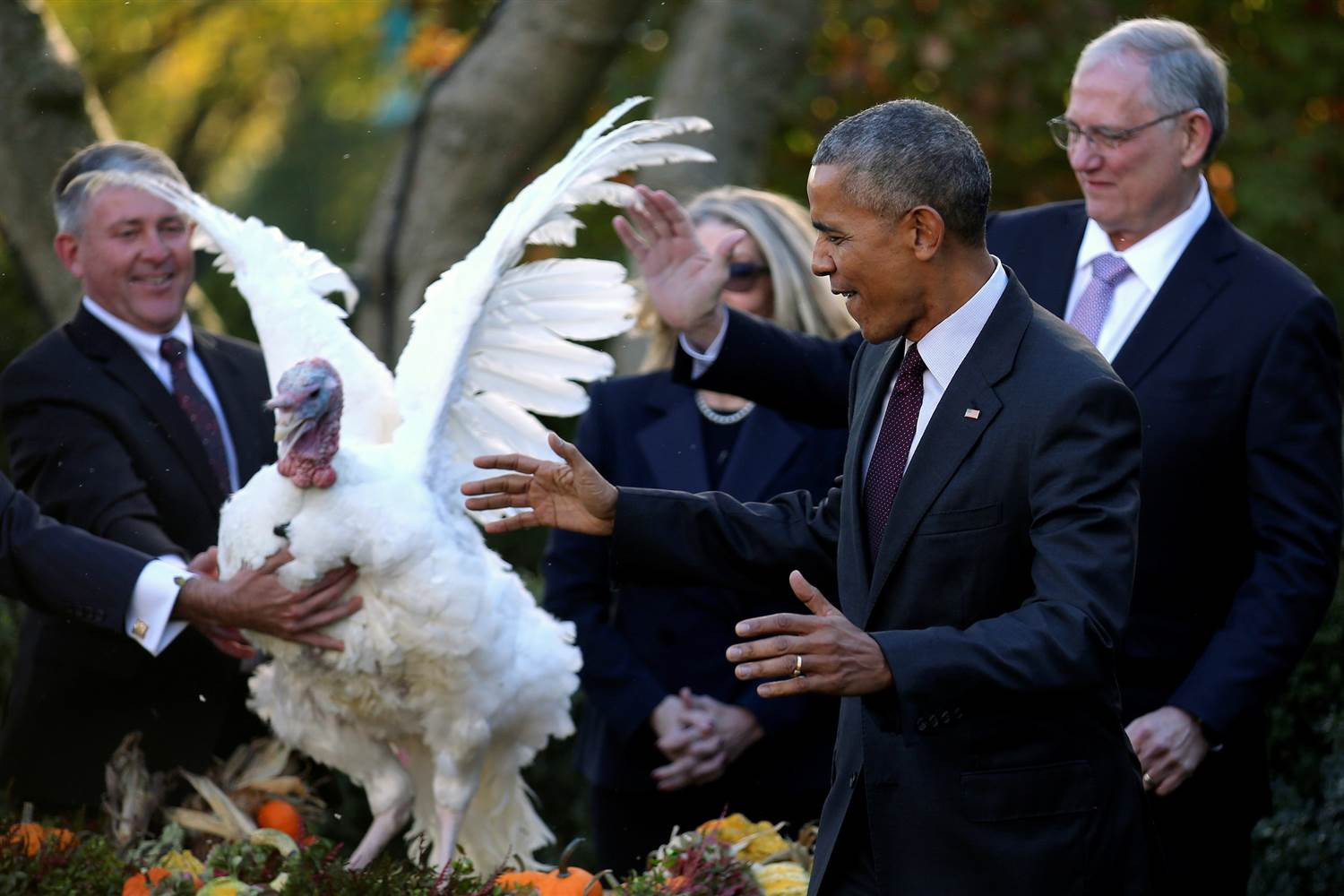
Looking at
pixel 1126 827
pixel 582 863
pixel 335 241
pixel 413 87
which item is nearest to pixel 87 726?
pixel 582 863

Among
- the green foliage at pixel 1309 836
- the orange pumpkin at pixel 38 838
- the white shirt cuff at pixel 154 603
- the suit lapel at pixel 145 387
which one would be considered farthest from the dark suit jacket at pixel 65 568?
the green foliage at pixel 1309 836

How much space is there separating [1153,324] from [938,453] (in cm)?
141

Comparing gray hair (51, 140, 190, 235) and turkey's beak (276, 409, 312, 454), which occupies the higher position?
gray hair (51, 140, 190, 235)

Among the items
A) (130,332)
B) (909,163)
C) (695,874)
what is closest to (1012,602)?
(909,163)

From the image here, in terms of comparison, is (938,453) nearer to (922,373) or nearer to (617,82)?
(922,373)

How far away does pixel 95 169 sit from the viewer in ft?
15.1

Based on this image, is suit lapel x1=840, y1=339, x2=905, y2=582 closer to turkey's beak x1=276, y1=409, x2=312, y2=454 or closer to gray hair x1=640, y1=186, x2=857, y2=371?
turkey's beak x1=276, y1=409, x2=312, y2=454

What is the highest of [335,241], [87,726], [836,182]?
[836,182]

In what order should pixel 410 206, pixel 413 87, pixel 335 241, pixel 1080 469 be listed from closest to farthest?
pixel 1080 469
pixel 410 206
pixel 413 87
pixel 335 241

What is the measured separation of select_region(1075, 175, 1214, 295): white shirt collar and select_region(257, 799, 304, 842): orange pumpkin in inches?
102

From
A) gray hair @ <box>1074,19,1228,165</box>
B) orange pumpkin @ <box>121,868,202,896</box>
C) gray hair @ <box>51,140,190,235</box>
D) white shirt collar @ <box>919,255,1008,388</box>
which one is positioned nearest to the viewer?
white shirt collar @ <box>919,255,1008,388</box>

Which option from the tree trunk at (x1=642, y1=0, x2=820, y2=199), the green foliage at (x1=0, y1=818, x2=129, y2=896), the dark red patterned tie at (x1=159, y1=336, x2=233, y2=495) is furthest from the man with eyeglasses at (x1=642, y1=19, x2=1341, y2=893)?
the tree trunk at (x1=642, y1=0, x2=820, y2=199)

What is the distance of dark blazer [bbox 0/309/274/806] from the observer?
14.4ft

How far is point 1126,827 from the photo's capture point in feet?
9.14
